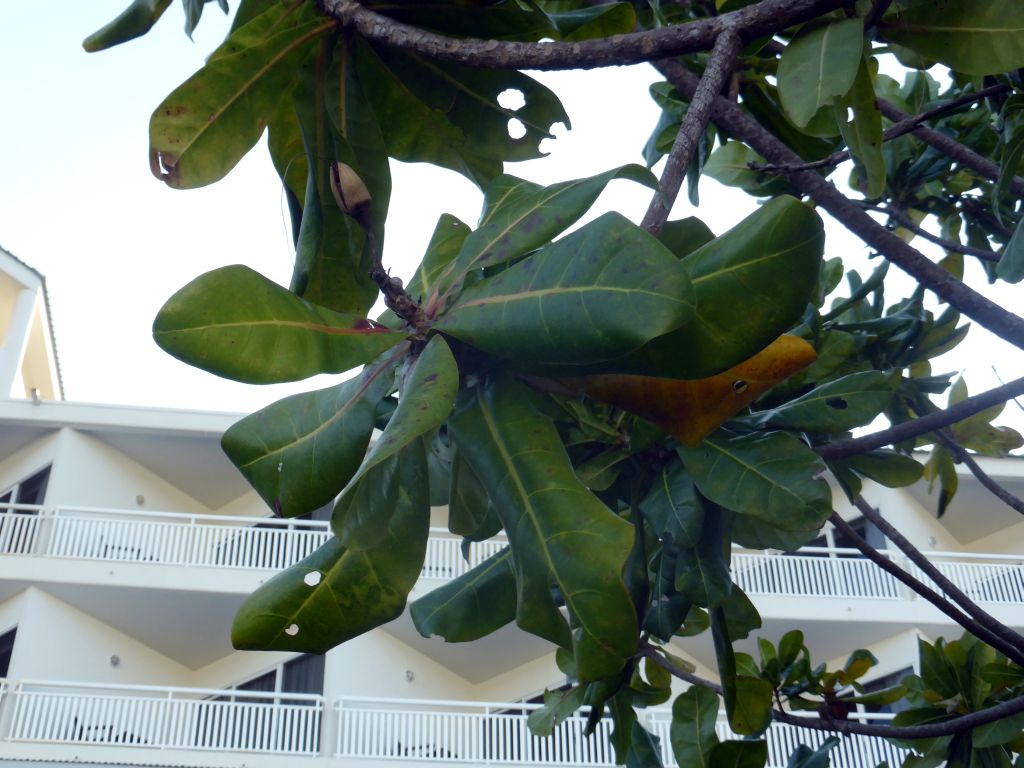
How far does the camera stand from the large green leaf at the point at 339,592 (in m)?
1.38

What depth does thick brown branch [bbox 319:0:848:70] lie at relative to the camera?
1.48m

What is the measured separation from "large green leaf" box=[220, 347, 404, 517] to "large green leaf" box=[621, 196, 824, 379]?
0.37 meters

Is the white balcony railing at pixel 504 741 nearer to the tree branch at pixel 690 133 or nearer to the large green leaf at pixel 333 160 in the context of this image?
the large green leaf at pixel 333 160

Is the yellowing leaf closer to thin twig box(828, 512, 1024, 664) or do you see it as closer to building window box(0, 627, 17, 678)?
thin twig box(828, 512, 1024, 664)

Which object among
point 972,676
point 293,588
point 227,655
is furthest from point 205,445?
point 293,588

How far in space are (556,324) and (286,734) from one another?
12.0 meters

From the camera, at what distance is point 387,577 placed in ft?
4.74

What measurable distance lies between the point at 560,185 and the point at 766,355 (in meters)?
0.33

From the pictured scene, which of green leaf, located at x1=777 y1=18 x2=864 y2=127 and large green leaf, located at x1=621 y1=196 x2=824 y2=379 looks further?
green leaf, located at x1=777 y1=18 x2=864 y2=127

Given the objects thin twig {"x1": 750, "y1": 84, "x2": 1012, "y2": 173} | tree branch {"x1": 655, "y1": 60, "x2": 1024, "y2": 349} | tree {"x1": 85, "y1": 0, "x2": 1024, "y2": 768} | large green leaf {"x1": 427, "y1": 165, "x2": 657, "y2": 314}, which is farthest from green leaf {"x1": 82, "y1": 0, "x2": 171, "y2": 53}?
thin twig {"x1": 750, "y1": 84, "x2": 1012, "y2": 173}

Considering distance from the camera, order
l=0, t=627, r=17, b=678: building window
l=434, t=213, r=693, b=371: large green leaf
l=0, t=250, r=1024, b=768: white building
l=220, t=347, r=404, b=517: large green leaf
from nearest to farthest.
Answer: l=434, t=213, r=693, b=371: large green leaf, l=220, t=347, r=404, b=517: large green leaf, l=0, t=250, r=1024, b=768: white building, l=0, t=627, r=17, b=678: building window

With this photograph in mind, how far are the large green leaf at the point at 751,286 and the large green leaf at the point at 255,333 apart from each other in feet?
1.18

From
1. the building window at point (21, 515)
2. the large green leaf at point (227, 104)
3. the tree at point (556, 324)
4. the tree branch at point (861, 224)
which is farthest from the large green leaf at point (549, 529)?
the building window at point (21, 515)

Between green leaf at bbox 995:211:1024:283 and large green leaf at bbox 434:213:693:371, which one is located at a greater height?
green leaf at bbox 995:211:1024:283
